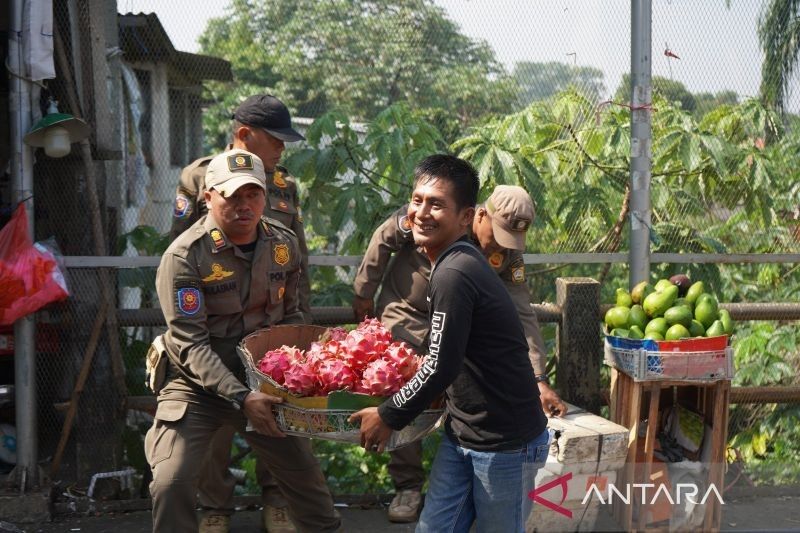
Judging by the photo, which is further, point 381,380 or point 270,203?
point 270,203

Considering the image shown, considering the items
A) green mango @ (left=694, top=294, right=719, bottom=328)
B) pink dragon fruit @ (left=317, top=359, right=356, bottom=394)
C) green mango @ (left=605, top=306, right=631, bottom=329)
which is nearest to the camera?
pink dragon fruit @ (left=317, top=359, right=356, bottom=394)

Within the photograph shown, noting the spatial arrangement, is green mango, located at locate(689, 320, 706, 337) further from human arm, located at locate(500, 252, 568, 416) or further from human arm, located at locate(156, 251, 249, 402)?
human arm, located at locate(156, 251, 249, 402)

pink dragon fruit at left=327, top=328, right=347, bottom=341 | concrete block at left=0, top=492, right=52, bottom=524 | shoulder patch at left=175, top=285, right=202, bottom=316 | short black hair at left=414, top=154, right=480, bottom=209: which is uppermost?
short black hair at left=414, top=154, right=480, bottom=209

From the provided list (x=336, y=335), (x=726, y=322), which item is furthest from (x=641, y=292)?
(x=336, y=335)

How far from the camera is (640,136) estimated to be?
5.39 metres

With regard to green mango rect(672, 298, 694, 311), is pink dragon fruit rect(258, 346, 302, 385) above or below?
below

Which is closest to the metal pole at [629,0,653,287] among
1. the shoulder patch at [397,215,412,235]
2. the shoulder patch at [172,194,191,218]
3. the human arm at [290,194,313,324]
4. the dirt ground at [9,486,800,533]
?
the dirt ground at [9,486,800,533]

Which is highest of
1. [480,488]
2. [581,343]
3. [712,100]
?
[712,100]

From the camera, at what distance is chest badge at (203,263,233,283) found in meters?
3.76

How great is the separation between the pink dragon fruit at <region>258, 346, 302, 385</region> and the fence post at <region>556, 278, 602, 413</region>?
2.28 m

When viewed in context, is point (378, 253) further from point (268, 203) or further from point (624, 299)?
point (624, 299)

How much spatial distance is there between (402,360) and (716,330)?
2040 mm

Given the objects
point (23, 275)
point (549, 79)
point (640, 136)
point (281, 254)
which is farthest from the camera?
point (549, 79)

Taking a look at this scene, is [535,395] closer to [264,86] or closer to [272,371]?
[272,371]
